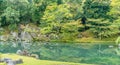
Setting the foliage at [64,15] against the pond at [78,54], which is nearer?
the pond at [78,54]

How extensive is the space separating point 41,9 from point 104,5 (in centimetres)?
1374

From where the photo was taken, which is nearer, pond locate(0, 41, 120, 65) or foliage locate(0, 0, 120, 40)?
pond locate(0, 41, 120, 65)

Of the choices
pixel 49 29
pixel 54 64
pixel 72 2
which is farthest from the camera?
pixel 72 2

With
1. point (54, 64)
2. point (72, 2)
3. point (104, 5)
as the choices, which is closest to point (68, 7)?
point (72, 2)

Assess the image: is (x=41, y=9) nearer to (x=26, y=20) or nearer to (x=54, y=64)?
(x=26, y=20)

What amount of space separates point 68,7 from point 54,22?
4.50m

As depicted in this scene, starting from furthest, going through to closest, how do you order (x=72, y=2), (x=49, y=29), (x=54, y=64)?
(x=72, y=2), (x=49, y=29), (x=54, y=64)

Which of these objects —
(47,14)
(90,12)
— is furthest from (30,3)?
(90,12)

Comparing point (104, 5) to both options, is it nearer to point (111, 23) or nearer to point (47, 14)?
point (111, 23)

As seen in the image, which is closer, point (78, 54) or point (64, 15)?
point (78, 54)

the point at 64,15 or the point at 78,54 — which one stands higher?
the point at 64,15

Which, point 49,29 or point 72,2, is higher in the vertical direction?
point 72,2

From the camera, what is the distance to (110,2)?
63.4 metres

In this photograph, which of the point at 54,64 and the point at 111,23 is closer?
the point at 54,64
